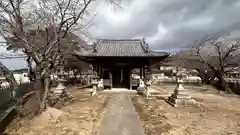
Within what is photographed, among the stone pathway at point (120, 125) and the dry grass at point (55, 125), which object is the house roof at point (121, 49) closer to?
the stone pathway at point (120, 125)

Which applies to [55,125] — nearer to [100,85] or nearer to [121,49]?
[100,85]

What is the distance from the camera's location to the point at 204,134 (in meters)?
9.64

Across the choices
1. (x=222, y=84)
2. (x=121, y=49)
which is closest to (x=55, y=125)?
(x=121, y=49)

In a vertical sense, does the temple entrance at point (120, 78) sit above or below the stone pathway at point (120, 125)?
above

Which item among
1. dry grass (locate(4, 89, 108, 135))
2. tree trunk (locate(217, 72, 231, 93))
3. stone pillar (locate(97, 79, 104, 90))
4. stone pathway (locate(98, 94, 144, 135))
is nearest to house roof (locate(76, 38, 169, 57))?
stone pillar (locate(97, 79, 104, 90))

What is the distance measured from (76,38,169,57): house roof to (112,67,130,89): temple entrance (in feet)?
7.43

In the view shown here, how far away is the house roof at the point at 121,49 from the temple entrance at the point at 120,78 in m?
2.27

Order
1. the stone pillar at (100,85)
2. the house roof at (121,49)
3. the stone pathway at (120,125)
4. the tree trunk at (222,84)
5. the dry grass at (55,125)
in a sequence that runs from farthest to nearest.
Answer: the tree trunk at (222,84) → the stone pillar at (100,85) → the house roof at (121,49) → the dry grass at (55,125) → the stone pathway at (120,125)

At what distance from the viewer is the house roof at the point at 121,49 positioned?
28.5 meters

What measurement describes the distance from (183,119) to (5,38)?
874 centimetres

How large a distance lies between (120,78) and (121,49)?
3.40m

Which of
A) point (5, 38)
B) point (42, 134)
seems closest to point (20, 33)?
point (5, 38)

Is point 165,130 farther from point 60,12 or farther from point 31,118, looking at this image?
point 60,12

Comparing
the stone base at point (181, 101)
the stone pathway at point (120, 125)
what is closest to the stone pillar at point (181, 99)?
A: the stone base at point (181, 101)
